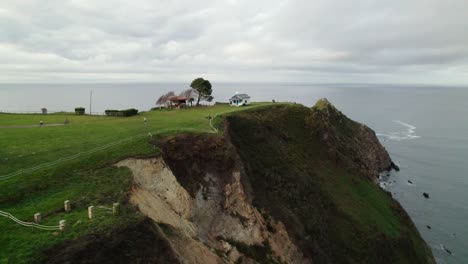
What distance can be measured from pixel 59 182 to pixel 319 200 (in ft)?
110

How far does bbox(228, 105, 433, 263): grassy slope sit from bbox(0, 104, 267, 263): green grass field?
10.7m

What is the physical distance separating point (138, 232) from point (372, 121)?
15626cm

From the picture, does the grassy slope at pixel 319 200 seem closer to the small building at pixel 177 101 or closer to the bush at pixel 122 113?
the bush at pixel 122 113

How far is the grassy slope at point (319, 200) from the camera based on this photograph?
126 feet

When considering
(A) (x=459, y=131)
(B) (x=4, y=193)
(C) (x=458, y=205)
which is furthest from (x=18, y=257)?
(A) (x=459, y=131)

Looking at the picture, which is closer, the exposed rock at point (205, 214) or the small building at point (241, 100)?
the exposed rock at point (205, 214)

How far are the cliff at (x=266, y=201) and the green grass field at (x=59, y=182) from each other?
5.39 ft

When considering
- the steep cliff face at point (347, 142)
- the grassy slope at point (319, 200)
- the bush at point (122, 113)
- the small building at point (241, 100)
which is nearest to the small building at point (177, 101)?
the small building at point (241, 100)

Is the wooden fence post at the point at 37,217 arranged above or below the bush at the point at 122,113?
below

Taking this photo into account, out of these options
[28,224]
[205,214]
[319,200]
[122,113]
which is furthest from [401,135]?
[28,224]

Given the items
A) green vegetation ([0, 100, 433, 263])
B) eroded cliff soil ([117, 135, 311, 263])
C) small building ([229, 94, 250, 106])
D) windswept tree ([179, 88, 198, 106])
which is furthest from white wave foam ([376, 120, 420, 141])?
eroded cliff soil ([117, 135, 311, 263])

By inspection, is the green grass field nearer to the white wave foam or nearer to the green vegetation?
the green vegetation

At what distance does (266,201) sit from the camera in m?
37.7

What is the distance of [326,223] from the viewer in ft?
136
